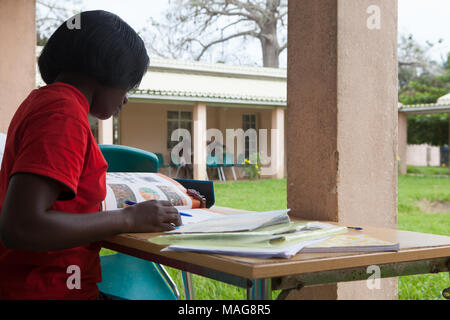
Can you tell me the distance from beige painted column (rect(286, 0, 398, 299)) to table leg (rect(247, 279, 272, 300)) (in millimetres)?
1104

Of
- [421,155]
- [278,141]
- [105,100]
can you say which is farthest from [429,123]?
[105,100]

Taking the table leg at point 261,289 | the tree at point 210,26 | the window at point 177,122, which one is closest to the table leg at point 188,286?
the table leg at point 261,289

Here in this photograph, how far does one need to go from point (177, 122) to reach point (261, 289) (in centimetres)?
1453

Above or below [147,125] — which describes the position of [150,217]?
below

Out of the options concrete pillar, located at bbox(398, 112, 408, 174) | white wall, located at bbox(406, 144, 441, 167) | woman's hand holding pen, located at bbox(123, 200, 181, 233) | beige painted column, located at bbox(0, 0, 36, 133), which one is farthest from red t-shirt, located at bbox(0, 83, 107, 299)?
white wall, located at bbox(406, 144, 441, 167)

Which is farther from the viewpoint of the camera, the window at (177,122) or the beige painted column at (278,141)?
the window at (177,122)

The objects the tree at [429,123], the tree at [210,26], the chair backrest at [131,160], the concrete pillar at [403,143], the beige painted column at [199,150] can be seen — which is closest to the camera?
the chair backrest at [131,160]

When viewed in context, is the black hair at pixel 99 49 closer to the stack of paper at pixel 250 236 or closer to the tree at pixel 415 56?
the stack of paper at pixel 250 236

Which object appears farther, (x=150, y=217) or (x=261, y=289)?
(x=150, y=217)

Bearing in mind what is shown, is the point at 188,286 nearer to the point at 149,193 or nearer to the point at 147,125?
the point at 149,193

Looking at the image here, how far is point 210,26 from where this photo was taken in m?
24.4

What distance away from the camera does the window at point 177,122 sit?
15.1m

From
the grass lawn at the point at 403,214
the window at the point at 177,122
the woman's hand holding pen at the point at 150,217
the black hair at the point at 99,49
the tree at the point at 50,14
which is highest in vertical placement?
the tree at the point at 50,14
